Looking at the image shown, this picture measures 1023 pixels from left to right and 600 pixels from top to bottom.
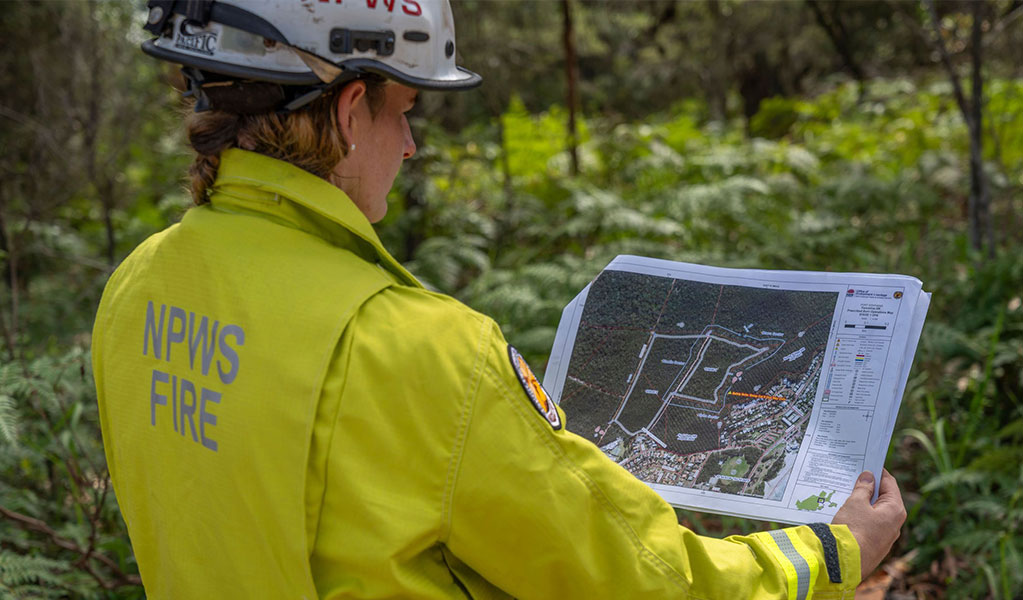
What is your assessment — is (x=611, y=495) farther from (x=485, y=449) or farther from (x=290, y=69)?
(x=290, y=69)

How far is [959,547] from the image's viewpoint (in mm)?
3113

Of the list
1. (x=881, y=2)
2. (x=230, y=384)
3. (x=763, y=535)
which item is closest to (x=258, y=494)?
(x=230, y=384)

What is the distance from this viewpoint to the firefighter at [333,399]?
1105 mm

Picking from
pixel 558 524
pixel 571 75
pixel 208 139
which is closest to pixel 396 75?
pixel 208 139

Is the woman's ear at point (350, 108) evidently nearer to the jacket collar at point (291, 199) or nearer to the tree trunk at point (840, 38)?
the jacket collar at point (291, 199)

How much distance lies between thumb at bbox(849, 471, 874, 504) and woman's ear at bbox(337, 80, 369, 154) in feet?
3.35

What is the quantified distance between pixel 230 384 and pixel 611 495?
55 cm

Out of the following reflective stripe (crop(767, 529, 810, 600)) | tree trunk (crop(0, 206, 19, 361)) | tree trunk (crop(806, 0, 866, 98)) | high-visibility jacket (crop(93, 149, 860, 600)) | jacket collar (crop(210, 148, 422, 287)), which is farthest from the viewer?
tree trunk (crop(806, 0, 866, 98))

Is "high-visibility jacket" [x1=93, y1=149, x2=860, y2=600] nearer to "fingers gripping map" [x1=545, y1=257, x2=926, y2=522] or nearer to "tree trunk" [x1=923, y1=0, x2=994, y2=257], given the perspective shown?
"fingers gripping map" [x1=545, y1=257, x2=926, y2=522]

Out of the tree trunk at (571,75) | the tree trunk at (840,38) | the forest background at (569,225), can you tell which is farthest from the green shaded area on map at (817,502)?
the tree trunk at (840,38)

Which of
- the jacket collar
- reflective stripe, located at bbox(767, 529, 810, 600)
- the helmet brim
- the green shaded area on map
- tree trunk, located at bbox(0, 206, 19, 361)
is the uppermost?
the helmet brim

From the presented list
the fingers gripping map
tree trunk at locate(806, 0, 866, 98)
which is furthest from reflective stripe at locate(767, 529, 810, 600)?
tree trunk at locate(806, 0, 866, 98)

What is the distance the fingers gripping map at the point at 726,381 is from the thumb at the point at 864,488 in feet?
0.04

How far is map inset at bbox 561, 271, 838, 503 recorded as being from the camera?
159 centimetres
